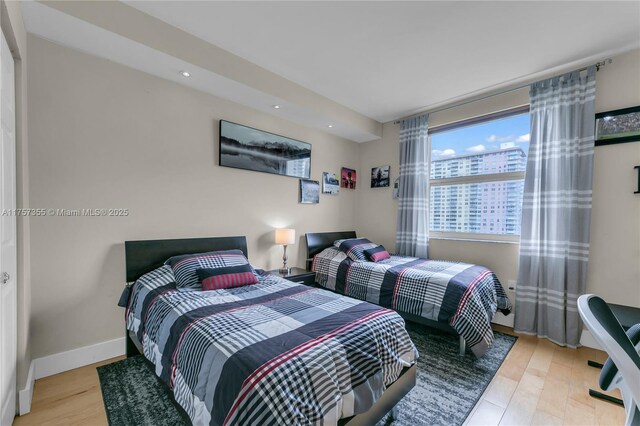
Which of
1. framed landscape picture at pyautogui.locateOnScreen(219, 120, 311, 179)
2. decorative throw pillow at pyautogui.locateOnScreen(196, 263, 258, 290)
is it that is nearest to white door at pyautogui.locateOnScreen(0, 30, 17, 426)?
decorative throw pillow at pyautogui.locateOnScreen(196, 263, 258, 290)

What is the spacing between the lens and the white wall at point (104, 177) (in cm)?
201

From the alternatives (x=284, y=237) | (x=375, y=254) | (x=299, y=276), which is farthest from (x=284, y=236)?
(x=375, y=254)

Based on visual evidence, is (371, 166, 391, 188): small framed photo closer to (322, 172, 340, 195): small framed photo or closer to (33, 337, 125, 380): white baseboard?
(322, 172, 340, 195): small framed photo

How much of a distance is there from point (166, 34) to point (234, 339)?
2.41 m

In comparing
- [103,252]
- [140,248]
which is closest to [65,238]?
[103,252]

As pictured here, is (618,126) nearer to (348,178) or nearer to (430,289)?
(430,289)

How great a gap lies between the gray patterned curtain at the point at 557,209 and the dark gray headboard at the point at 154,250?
3.43m

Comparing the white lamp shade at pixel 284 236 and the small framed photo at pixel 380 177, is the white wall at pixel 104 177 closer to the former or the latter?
the white lamp shade at pixel 284 236

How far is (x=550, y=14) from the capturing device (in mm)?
1991

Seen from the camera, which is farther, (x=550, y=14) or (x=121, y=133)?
(x=121, y=133)

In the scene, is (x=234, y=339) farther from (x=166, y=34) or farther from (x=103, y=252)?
(x=166, y=34)

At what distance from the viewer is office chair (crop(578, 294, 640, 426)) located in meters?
0.83

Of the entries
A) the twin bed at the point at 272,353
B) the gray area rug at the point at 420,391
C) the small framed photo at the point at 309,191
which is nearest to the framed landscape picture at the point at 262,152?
the small framed photo at the point at 309,191

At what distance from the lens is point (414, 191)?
12.7ft
